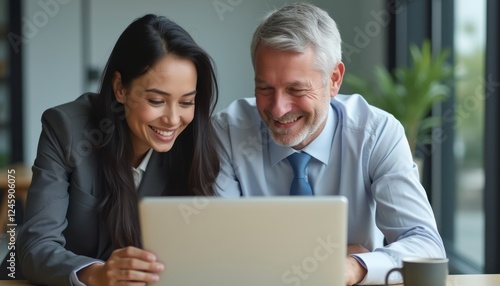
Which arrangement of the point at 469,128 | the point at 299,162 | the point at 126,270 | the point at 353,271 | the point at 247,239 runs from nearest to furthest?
the point at 247,239
the point at 126,270
the point at 353,271
the point at 299,162
the point at 469,128

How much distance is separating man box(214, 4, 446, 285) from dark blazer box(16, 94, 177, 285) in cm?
31

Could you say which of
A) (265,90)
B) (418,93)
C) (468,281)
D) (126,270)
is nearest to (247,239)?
(126,270)

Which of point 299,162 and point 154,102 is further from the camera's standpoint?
point 299,162

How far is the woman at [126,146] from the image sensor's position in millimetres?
2186

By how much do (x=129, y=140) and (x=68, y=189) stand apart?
0.24m

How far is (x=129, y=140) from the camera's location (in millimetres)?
2350

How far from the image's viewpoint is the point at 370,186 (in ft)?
7.91

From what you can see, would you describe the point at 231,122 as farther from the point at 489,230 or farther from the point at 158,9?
the point at 158,9

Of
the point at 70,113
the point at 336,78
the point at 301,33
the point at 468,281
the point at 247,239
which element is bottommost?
the point at 468,281

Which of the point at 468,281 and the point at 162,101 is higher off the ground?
the point at 162,101

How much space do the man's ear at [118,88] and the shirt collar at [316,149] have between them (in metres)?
0.50

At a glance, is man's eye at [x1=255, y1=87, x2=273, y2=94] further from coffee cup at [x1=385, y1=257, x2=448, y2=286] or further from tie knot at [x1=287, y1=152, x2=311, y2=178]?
coffee cup at [x1=385, y1=257, x2=448, y2=286]

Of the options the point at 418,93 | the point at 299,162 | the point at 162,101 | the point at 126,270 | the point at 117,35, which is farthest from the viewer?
the point at 117,35

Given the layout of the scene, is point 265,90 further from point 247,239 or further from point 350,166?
point 247,239
